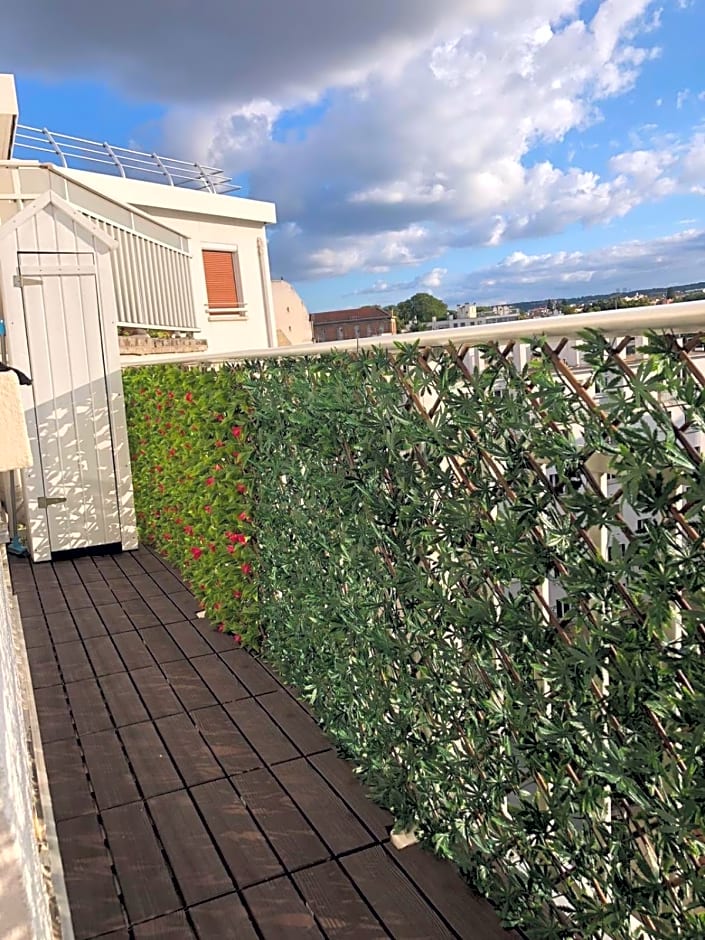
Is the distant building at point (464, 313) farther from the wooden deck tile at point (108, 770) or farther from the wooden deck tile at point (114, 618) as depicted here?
the wooden deck tile at point (114, 618)

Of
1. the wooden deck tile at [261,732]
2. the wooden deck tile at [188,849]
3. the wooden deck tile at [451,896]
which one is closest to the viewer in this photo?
the wooden deck tile at [451,896]

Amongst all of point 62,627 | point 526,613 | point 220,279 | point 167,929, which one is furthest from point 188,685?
point 220,279

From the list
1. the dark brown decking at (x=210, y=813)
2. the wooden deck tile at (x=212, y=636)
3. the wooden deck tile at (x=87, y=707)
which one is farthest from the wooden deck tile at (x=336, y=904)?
the wooden deck tile at (x=212, y=636)

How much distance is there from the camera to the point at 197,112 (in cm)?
3488

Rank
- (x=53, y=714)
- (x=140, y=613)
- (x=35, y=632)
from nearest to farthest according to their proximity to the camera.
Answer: (x=53, y=714) → (x=35, y=632) → (x=140, y=613)

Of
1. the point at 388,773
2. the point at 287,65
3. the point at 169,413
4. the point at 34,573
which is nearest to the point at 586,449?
the point at 388,773

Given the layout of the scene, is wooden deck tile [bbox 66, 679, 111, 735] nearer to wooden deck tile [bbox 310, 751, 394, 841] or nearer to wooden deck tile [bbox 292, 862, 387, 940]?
wooden deck tile [bbox 310, 751, 394, 841]

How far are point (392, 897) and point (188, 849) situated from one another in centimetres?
71

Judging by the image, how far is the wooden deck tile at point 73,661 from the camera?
12.7ft

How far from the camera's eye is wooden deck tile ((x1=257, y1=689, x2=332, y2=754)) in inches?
120

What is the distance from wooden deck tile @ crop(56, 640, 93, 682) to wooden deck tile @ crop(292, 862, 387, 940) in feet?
6.51

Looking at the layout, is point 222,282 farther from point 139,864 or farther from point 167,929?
point 167,929

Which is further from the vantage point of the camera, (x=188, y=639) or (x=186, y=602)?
(x=186, y=602)

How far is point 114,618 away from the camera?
4.72 meters
